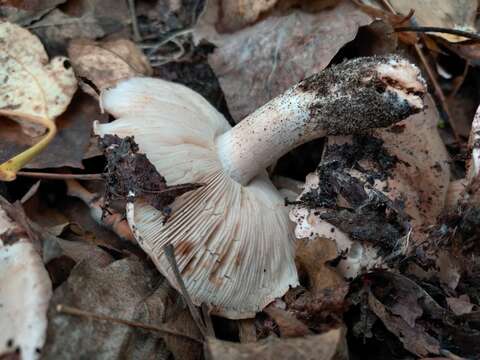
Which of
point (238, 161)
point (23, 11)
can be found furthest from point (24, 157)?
point (23, 11)

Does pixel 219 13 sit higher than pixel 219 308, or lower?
higher

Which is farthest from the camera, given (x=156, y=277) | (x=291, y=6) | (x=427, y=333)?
(x=291, y=6)

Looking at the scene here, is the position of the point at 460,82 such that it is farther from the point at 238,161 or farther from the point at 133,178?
the point at 133,178

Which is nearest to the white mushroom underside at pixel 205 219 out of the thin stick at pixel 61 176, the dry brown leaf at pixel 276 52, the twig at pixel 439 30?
the thin stick at pixel 61 176

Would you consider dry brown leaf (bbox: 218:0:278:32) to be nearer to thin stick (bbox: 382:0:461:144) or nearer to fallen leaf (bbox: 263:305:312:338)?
thin stick (bbox: 382:0:461:144)

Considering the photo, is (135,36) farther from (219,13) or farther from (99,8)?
(219,13)

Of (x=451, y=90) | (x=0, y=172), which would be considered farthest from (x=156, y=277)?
(x=451, y=90)

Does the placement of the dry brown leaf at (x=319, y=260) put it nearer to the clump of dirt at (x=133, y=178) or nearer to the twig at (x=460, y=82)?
the clump of dirt at (x=133, y=178)
